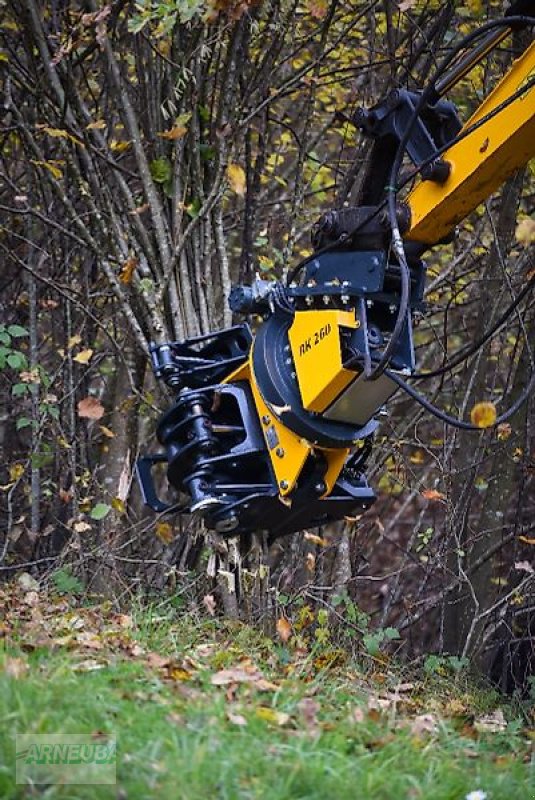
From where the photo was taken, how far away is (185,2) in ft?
15.5

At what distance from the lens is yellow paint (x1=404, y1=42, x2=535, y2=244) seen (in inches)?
153

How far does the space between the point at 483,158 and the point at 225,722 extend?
2.23 metres

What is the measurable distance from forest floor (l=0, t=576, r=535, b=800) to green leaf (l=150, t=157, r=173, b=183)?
2447 mm

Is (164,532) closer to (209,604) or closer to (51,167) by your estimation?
(209,604)

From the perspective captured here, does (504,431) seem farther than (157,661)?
Yes

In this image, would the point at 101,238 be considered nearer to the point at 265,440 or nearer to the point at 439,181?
the point at 265,440

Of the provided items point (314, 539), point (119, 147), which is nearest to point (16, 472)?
point (314, 539)

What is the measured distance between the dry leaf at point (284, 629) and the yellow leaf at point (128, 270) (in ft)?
6.40

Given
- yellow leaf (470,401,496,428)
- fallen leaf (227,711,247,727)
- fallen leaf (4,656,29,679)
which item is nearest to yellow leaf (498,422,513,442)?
yellow leaf (470,401,496,428)

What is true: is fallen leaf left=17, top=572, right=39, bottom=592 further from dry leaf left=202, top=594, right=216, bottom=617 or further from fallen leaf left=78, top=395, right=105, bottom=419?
fallen leaf left=78, top=395, right=105, bottom=419

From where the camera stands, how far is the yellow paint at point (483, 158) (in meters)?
3.89

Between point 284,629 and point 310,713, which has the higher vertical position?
point 310,713

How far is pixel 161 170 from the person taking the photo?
585cm

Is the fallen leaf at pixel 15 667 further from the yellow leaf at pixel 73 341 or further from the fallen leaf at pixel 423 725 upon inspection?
the yellow leaf at pixel 73 341
